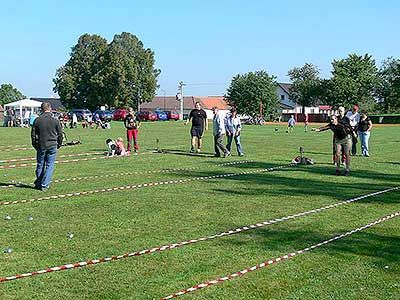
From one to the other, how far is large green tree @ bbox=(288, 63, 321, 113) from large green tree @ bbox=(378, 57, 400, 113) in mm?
10870

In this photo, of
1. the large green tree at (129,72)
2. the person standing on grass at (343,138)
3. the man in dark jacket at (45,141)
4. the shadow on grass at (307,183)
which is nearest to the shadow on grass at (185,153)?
the shadow on grass at (307,183)

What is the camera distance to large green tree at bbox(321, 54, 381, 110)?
84875 millimetres

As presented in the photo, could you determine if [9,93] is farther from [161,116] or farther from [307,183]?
[307,183]

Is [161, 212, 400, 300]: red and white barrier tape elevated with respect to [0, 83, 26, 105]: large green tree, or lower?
lower

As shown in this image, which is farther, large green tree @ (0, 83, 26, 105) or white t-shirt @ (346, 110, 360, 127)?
large green tree @ (0, 83, 26, 105)

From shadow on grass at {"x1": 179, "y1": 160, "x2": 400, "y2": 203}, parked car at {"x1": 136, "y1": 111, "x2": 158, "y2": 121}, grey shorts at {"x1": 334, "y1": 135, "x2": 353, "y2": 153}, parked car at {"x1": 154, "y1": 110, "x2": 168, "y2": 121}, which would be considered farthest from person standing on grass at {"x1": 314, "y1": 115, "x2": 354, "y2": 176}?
parked car at {"x1": 154, "y1": 110, "x2": 168, "y2": 121}

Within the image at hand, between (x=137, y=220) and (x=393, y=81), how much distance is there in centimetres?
9019

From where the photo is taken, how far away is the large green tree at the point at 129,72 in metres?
90.6

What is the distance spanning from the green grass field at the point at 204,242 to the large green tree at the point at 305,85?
83164 mm

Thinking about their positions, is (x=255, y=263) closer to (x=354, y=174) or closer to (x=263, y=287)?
(x=263, y=287)

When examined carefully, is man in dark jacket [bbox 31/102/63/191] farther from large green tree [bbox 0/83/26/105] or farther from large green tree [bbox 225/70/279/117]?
large green tree [bbox 0/83/26/105]

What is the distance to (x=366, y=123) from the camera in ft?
64.8

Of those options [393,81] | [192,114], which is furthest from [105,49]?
[192,114]

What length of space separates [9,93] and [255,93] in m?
119
